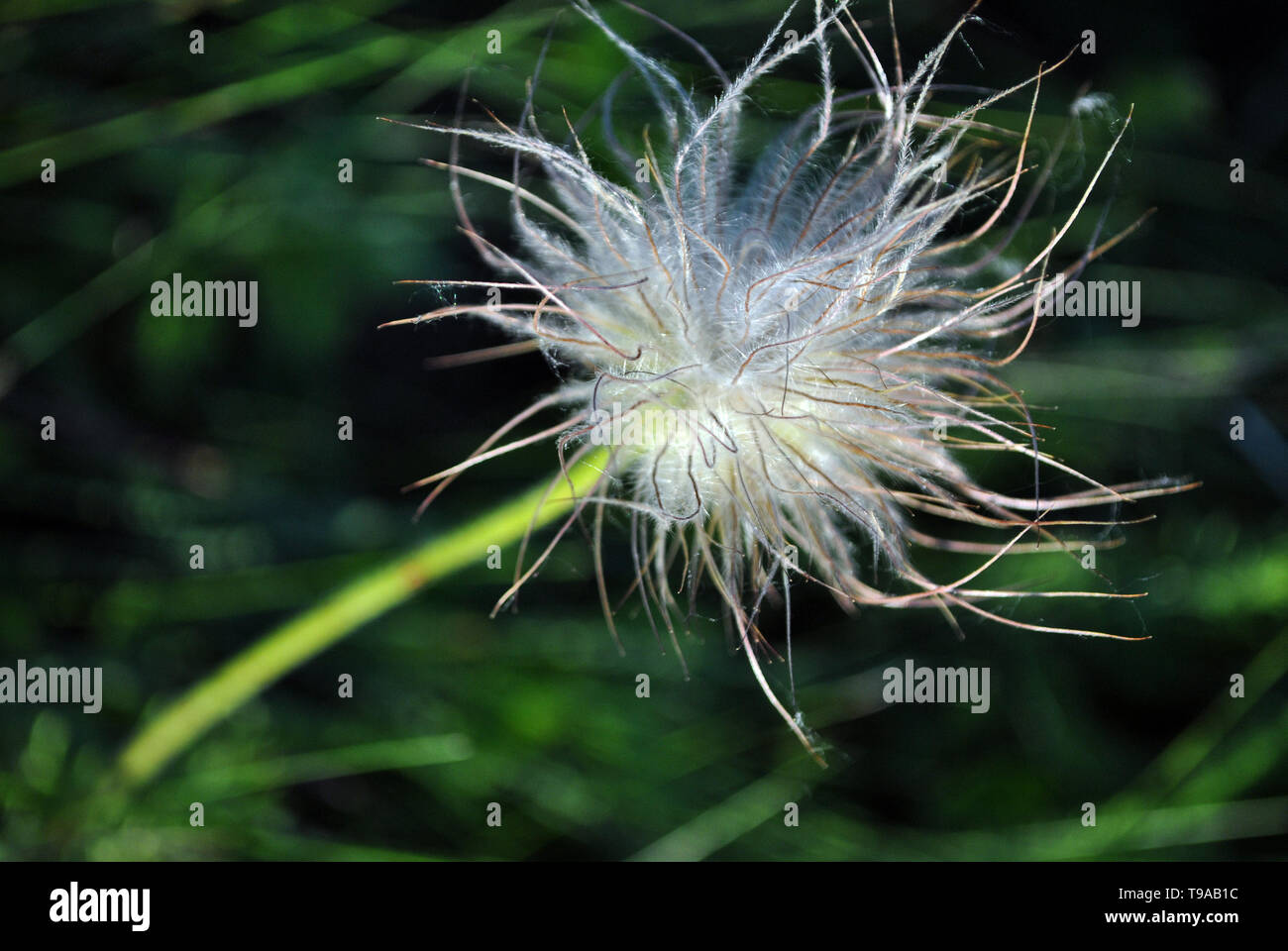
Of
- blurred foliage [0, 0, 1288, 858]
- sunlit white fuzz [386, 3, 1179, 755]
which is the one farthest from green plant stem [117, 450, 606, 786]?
Result: sunlit white fuzz [386, 3, 1179, 755]

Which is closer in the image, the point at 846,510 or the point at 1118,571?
the point at 846,510

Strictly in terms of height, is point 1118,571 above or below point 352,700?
Result: above

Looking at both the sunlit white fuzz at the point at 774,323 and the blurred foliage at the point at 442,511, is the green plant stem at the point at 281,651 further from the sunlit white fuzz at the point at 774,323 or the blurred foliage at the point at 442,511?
the sunlit white fuzz at the point at 774,323

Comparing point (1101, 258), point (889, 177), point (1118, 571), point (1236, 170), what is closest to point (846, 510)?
point (889, 177)

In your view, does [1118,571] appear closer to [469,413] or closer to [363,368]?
[469,413]

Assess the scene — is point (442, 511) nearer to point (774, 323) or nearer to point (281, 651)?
point (281, 651)

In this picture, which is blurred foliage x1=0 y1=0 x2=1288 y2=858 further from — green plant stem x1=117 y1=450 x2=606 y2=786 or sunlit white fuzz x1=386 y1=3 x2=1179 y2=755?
sunlit white fuzz x1=386 y1=3 x2=1179 y2=755
